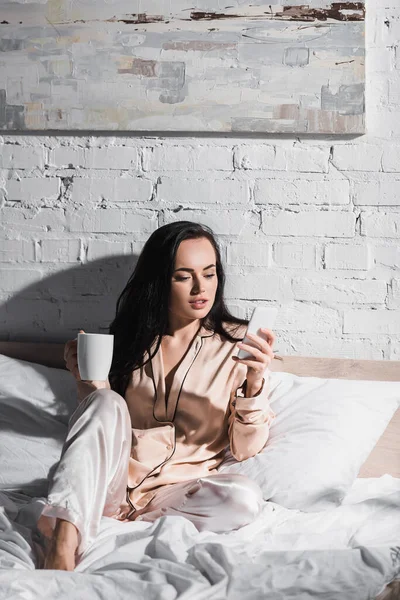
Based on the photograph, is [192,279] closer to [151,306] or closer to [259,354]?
[151,306]

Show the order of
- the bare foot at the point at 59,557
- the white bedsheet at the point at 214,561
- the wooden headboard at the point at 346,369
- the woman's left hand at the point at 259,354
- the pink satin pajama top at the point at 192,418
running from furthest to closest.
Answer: the wooden headboard at the point at 346,369, the pink satin pajama top at the point at 192,418, the woman's left hand at the point at 259,354, the bare foot at the point at 59,557, the white bedsheet at the point at 214,561

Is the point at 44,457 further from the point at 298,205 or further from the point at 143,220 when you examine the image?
the point at 298,205

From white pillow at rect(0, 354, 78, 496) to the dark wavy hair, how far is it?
0.17 m

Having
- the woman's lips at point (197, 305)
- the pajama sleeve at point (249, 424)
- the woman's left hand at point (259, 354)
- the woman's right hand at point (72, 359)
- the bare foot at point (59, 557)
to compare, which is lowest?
the bare foot at point (59, 557)

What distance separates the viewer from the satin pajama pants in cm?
138

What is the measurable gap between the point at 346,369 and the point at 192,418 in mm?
461

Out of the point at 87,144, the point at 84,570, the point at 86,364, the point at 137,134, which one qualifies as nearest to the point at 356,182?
the point at 137,134

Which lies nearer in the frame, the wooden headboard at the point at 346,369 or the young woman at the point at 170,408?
the young woman at the point at 170,408

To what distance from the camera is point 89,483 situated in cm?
142

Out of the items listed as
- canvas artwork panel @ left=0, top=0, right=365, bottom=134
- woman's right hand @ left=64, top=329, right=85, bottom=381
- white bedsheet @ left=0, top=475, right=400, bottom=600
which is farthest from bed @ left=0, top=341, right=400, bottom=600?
canvas artwork panel @ left=0, top=0, right=365, bottom=134

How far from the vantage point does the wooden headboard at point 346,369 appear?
194 centimetres

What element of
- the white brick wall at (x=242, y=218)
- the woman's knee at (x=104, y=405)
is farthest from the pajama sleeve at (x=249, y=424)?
the white brick wall at (x=242, y=218)

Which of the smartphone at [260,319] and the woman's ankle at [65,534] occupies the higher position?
the smartphone at [260,319]

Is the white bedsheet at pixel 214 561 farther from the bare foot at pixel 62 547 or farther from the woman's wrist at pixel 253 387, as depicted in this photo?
the woman's wrist at pixel 253 387
